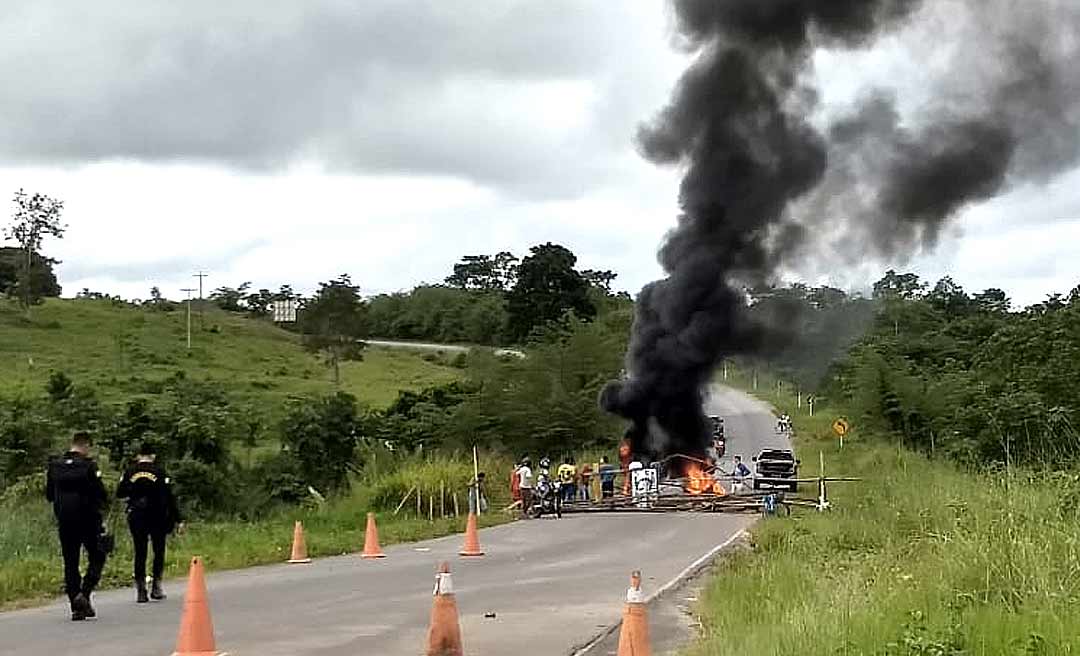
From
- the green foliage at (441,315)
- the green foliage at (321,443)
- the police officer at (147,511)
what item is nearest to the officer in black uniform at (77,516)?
the police officer at (147,511)

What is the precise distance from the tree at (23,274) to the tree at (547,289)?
88.1ft

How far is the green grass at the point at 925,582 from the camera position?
7672 millimetres

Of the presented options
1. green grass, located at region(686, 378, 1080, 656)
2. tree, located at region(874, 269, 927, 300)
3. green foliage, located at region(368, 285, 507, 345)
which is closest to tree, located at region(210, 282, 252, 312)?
green foliage, located at region(368, 285, 507, 345)

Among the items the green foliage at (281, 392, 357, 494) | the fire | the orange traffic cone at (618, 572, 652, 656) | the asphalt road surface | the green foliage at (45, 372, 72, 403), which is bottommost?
the asphalt road surface

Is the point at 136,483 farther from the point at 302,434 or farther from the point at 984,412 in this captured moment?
the point at 984,412

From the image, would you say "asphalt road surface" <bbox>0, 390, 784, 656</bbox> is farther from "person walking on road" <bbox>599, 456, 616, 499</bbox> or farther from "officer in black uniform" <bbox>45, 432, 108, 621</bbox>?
"person walking on road" <bbox>599, 456, 616, 499</bbox>

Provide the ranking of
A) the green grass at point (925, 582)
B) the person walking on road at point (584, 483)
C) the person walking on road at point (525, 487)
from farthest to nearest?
the person walking on road at point (584, 483)
the person walking on road at point (525, 487)
the green grass at point (925, 582)

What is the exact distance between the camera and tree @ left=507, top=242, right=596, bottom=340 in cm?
7319

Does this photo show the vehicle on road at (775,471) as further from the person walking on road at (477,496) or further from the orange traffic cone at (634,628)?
the orange traffic cone at (634,628)

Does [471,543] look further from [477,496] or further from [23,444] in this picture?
[23,444]

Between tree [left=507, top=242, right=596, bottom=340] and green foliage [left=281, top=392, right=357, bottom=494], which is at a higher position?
tree [left=507, top=242, right=596, bottom=340]

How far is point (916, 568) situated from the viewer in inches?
444

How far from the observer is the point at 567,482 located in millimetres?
31828

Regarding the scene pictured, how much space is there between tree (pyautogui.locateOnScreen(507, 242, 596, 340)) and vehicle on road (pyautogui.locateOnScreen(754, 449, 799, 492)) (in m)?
36.2
